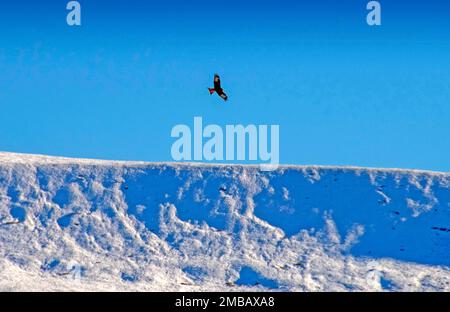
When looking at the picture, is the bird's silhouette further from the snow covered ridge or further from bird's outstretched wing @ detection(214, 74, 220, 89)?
the snow covered ridge

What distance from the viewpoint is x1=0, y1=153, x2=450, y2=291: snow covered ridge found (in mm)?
34344

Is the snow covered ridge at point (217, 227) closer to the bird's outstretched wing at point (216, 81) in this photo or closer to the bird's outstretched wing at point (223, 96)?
the bird's outstretched wing at point (223, 96)

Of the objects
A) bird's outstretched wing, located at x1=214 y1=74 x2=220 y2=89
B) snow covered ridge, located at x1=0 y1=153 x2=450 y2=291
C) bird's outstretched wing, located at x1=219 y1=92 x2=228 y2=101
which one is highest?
bird's outstretched wing, located at x1=214 y1=74 x2=220 y2=89

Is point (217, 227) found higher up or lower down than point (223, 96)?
lower down

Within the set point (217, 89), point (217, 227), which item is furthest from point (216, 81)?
point (217, 227)

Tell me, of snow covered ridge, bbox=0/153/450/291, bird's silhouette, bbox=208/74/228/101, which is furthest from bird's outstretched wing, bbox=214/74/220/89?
snow covered ridge, bbox=0/153/450/291

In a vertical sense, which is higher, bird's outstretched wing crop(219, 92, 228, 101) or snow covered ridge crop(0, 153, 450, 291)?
bird's outstretched wing crop(219, 92, 228, 101)

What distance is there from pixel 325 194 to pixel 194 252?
8174 millimetres

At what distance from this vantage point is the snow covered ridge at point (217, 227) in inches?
1352

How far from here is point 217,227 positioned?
3875cm

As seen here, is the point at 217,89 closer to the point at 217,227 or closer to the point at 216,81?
the point at 216,81

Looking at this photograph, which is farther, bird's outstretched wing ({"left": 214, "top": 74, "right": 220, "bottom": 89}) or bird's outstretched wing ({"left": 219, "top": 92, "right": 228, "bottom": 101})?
bird's outstretched wing ({"left": 214, "top": 74, "right": 220, "bottom": 89})
